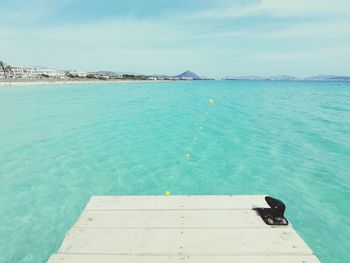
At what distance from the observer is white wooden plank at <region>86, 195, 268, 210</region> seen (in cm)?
396

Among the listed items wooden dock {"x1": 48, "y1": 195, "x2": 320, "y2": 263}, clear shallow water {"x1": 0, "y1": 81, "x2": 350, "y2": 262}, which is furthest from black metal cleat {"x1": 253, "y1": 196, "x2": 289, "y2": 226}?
clear shallow water {"x1": 0, "y1": 81, "x2": 350, "y2": 262}

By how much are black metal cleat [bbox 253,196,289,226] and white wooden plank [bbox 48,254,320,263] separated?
0.64 metres

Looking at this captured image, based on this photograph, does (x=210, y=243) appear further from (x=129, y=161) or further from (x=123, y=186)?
(x=129, y=161)

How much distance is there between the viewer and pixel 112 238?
10.4 feet

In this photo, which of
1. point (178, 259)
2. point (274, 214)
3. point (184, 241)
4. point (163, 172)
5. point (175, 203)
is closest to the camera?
point (178, 259)

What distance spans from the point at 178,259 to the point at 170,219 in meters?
0.83

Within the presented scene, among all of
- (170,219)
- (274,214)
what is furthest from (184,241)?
(274,214)

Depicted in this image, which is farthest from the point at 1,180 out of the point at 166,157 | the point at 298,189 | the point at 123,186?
the point at 298,189

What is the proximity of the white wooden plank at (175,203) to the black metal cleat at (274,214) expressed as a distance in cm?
28

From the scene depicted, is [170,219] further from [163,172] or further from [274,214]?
[163,172]

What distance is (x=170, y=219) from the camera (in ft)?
11.8

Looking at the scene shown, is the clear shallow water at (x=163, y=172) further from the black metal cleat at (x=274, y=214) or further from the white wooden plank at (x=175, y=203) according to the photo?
the black metal cleat at (x=274, y=214)

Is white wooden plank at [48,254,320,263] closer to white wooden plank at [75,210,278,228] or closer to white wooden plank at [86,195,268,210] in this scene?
white wooden plank at [75,210,278,228]

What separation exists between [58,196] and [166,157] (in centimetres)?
478
